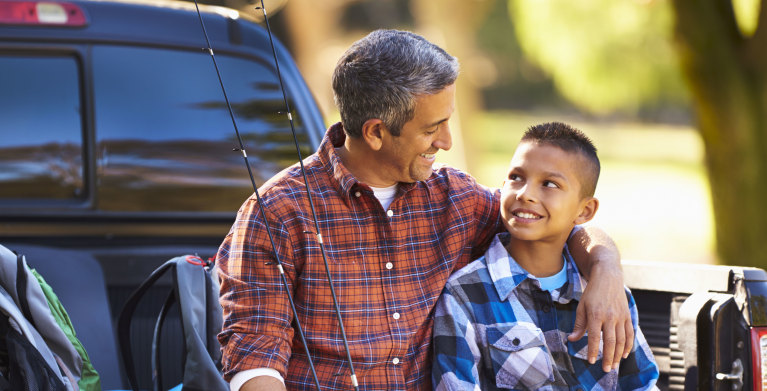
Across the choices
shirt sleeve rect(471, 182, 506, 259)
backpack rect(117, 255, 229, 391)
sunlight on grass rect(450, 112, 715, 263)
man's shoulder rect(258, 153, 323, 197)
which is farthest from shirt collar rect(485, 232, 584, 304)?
sunlight on grass rect(450, 112, 715, 263)

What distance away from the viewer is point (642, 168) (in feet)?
90.5

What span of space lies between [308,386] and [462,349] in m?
0.45

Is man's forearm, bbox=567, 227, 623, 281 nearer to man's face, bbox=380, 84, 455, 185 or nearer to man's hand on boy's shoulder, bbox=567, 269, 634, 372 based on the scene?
man's hand on boy's shoulder, bbox=567, 269, 634, 372

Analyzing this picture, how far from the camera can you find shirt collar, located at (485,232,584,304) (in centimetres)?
292

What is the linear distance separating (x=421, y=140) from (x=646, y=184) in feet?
71.6

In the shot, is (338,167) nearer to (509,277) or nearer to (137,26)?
(509,277)

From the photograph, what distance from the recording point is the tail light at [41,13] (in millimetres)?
3438

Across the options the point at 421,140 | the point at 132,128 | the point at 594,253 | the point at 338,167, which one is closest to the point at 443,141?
the point at 421,140

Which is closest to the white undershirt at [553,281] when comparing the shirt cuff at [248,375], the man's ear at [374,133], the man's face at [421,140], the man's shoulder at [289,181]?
the man's face at [421,140]

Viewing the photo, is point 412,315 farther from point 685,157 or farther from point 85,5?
point 685,157

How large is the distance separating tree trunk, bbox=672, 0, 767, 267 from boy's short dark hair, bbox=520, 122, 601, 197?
203 inches

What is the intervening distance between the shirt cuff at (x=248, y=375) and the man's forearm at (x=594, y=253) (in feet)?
3.14

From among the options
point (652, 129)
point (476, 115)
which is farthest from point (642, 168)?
point (652, 129)

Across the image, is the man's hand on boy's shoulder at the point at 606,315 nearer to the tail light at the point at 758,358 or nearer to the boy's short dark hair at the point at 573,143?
the boy's short dark hair at the point at 573,143
